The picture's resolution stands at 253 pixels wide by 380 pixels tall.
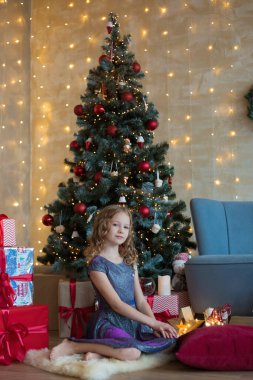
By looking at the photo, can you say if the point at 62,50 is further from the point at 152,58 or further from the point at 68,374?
the point at 68,374

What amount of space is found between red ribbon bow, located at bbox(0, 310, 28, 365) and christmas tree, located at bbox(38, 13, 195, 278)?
96 centimetres

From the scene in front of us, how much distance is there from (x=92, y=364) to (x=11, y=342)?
1.71 feet

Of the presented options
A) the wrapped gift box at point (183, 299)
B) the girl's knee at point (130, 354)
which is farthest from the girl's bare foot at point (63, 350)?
the wrapped gift box at point (183, 299)

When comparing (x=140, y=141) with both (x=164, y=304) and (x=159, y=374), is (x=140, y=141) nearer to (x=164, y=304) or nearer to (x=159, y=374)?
(x=164, y=304)

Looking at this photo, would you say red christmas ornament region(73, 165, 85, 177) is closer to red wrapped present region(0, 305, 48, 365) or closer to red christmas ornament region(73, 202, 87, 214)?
red christmas ornament region(73, 202, 87, 214)

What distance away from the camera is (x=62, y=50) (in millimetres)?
5715

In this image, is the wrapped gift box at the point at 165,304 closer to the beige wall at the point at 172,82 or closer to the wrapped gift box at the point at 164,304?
the wrapped gift box at the point at 164,304

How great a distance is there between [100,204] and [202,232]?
0.69 meters

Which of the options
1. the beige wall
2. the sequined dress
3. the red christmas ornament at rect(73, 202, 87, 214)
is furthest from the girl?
the beige wall

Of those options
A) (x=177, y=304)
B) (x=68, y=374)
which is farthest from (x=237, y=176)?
(x=68, y=374)

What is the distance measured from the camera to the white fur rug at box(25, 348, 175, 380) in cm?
224

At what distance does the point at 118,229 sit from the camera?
2.88m

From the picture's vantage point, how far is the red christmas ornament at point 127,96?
3.84 meters

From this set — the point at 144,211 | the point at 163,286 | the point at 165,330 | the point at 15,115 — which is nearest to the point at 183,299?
the point at 163,286
